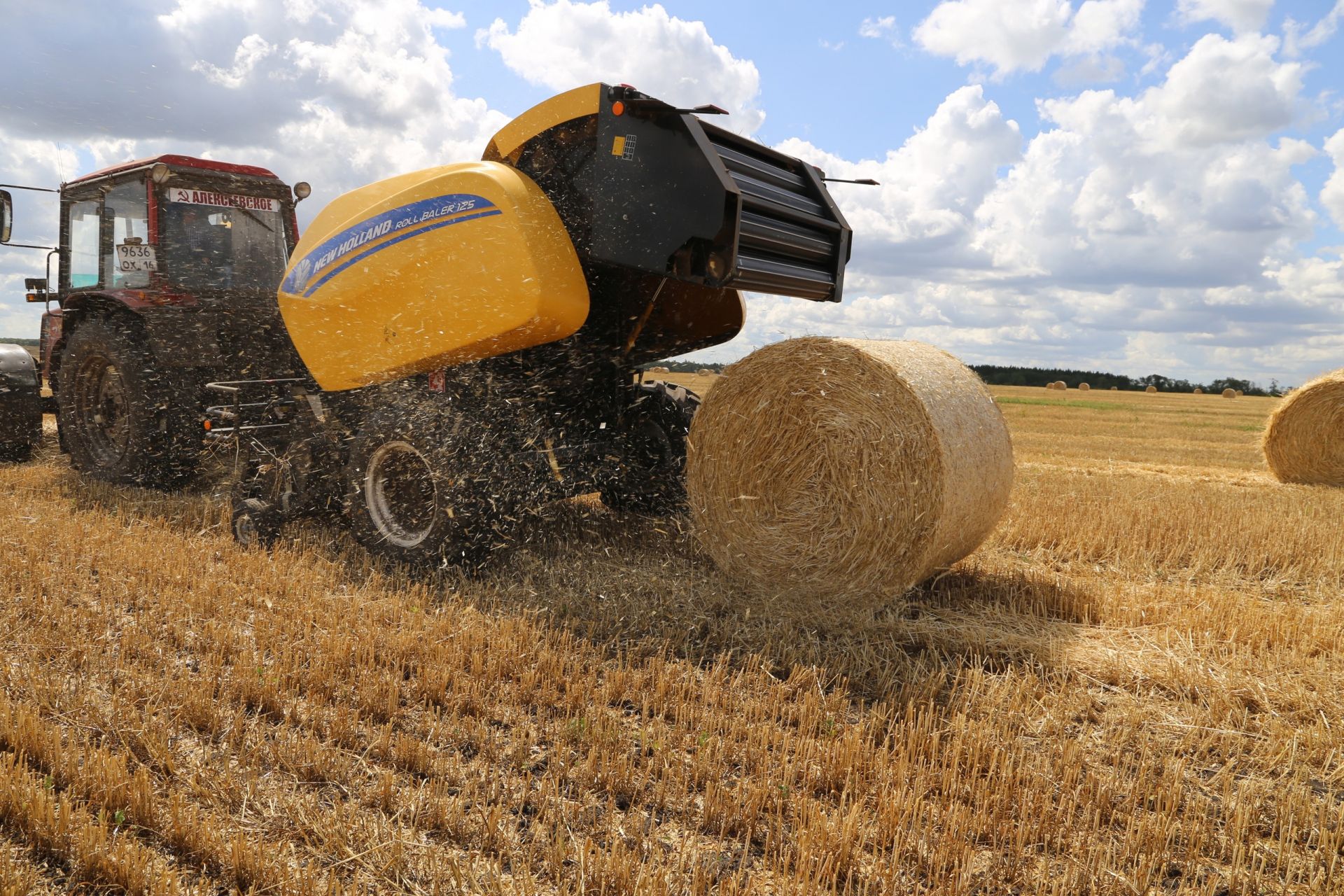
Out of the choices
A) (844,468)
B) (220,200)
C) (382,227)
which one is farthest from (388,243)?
(220,200)

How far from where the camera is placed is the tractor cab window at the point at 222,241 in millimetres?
6594

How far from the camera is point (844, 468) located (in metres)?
4.50

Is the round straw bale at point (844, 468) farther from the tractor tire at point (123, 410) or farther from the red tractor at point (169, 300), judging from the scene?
the tractor tire at point (123, 410)

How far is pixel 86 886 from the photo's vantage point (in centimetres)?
215

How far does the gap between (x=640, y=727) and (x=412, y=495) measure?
2446 mm

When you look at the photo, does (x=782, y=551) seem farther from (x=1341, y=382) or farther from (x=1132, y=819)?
(x=1341, y=382)

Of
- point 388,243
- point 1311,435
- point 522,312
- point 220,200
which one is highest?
point 220,200

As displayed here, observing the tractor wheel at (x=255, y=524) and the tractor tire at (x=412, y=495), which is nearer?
the tractor tire at (x=412, y=495)

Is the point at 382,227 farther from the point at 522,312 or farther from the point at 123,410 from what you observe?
the point at 123,410

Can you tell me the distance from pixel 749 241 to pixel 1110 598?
2.48 meters

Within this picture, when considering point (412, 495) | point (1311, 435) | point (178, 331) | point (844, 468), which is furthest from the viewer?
point (1311, 435)

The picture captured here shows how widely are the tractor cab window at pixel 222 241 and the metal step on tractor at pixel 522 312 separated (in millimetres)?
1334

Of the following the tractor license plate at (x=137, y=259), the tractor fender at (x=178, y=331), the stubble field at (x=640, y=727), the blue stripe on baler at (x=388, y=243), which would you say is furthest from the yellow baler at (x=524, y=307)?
the tractor license plate at (x=137, y=259)

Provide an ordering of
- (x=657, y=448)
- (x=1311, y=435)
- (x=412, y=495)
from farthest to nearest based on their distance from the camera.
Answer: (x=1311, y=435), (x=657, y=448), (x=412, y=495)
